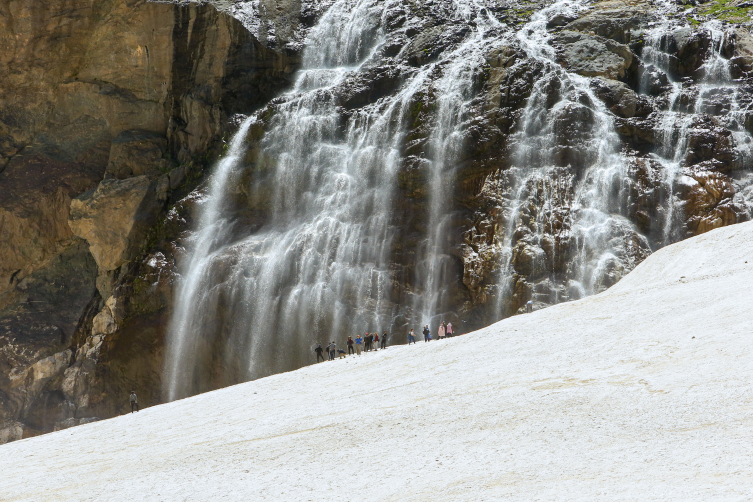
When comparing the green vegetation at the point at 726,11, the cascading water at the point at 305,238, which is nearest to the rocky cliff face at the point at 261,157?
the green vegetation at the point at 726,11

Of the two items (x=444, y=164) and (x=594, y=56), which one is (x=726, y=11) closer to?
(x=594, y=56)

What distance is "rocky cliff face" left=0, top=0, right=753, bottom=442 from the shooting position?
29516mm

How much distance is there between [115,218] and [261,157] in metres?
9.68

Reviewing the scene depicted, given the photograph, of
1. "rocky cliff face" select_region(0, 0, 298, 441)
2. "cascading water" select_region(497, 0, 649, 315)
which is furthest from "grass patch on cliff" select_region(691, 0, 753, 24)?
"rocky cliff face" select_region(0, 0, 298, 441)

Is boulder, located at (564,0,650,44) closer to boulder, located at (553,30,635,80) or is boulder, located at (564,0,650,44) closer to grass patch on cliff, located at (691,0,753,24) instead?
boulder, located at (553,30,635,80)

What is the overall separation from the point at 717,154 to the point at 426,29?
1954cm

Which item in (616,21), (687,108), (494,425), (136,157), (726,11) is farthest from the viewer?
(136,157)

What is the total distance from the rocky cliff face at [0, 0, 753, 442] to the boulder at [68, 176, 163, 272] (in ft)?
0.39

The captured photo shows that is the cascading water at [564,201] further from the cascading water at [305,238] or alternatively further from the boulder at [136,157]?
the boulder at [136,157]

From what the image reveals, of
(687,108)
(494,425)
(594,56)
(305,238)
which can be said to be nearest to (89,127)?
(305,238)

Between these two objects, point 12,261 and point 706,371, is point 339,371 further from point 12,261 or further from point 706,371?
point 12,261

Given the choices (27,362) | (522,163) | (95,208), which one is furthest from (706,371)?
(27,362)

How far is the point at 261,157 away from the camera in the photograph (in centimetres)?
3722

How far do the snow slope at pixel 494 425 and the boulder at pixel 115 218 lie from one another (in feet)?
61.5
